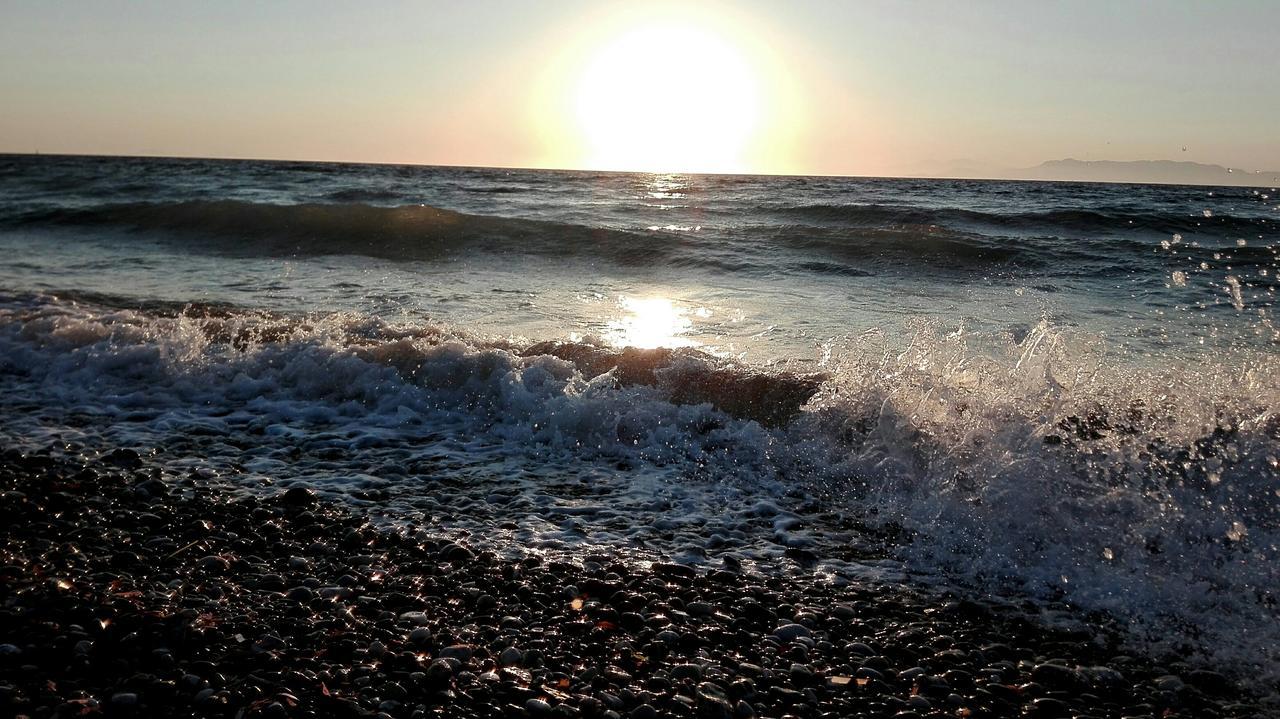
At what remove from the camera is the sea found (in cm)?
421

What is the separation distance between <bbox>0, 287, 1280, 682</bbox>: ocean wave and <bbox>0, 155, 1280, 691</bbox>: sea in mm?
22

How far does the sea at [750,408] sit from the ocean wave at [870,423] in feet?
0.07

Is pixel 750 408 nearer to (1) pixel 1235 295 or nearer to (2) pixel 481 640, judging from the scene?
(2) pixel 481 640

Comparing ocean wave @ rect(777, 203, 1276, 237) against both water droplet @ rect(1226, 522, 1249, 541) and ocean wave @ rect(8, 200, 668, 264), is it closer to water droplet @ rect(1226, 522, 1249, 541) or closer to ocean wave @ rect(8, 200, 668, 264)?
ocean wave @ rect(8, 200, 668, 264)

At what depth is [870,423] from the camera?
5.72 metres

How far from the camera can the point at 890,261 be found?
14.0 metres

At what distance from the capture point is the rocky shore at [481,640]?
288cm

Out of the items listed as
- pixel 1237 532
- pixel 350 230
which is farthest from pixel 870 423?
pixel 350 230

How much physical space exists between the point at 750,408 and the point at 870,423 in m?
0.93

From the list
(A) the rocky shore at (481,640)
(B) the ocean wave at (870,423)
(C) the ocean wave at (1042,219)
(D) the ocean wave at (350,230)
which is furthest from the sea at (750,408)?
(C) the ocean wave at (1042,219)

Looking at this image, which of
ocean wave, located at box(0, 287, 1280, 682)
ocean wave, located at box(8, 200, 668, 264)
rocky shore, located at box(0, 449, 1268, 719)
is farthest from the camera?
ocean wave, located at box(8, 200, 668, 264)

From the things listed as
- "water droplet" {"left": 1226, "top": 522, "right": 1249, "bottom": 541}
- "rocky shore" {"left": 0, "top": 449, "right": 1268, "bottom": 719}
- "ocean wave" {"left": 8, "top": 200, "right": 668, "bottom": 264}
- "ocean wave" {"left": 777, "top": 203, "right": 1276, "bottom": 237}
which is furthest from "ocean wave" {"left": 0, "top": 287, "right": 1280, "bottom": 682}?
"ocean wave" {"left": 777, "top": 203, "right": 1276, "bottom": 237}

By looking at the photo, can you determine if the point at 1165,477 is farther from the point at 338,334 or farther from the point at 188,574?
the point at 338,334

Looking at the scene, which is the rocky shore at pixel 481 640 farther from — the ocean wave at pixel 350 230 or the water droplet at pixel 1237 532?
the ocean wave at pixel 350 230
